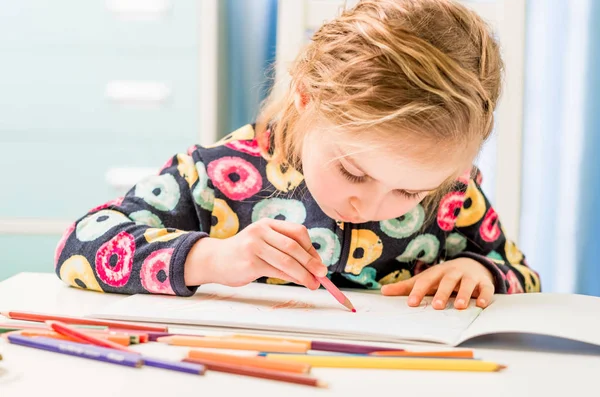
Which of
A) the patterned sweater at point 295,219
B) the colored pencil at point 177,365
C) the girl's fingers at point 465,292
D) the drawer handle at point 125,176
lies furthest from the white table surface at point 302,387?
the drawer handle at point 125,176

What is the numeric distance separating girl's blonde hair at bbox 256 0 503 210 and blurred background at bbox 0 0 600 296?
2.04 ft

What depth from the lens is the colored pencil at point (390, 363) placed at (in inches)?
19.4

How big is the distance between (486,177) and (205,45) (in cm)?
57

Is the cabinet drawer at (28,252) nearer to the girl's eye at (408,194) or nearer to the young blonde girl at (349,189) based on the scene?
the young blonde girl at (349,189)

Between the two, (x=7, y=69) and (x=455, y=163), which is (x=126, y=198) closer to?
(x=455, y=163)

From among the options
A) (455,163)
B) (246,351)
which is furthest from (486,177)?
(246,351)

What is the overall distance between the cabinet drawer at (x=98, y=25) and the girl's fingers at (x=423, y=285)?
0.76 metres

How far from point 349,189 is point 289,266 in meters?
0.09

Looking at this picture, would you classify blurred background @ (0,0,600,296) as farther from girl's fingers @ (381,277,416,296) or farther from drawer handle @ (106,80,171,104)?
girl's fingers @ (381,277,416,296)

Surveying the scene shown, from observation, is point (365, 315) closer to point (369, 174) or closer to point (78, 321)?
point (369, 174)

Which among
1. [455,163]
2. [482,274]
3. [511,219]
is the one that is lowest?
[511,219]

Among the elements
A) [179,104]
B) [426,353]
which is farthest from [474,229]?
[179,104]

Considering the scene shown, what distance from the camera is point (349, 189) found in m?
0.70

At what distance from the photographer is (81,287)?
0.79 metres
